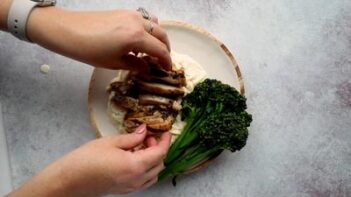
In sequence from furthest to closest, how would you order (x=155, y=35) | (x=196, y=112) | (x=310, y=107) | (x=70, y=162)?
(x=310, y=107), (x=196, y=112), (x=155, y=35), (x=70, y=162)

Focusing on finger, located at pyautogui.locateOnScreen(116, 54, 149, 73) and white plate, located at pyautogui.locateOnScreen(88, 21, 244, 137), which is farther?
white plate, located at pyautogui.locateOnScreen(88, 21, 244, 137)

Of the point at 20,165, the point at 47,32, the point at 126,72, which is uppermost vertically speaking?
the point at 47,32

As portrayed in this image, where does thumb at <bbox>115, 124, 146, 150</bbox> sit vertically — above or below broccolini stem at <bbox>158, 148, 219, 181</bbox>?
above

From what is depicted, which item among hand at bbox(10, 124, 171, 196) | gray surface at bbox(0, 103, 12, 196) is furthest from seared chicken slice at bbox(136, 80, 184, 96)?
gray surface at bbox(0, 103, 12, 196)

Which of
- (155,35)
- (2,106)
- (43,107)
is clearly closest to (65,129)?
(43,107)

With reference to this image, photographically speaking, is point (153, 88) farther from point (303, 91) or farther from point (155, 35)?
point (303, 91)

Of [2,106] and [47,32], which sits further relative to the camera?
[2,106]

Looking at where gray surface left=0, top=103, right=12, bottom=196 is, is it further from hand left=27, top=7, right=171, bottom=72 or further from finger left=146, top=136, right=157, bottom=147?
finger left=146, top=136, right=157, bottom=147
